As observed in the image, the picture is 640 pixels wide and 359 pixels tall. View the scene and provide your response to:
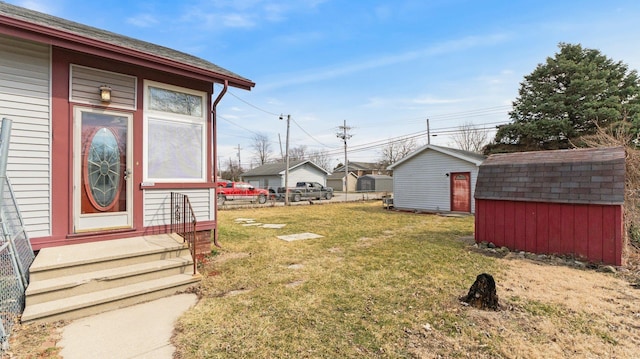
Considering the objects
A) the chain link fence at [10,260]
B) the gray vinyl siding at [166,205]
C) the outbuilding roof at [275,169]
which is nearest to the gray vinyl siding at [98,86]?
the chain link fence at [10,260]

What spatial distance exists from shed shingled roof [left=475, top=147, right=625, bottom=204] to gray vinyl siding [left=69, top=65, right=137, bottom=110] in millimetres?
7211

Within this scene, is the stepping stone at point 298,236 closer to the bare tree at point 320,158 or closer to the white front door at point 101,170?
the white front door at point 101,170

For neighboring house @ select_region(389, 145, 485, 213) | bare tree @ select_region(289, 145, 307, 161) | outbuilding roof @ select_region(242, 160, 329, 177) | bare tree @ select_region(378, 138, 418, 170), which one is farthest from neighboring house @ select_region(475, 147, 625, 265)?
bare tree @ select_region(289, 145, 307, 161)

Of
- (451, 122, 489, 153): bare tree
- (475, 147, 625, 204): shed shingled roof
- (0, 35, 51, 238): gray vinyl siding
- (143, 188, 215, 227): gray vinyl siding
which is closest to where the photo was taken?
(0, 35, 51, 238): gray vinyl siding

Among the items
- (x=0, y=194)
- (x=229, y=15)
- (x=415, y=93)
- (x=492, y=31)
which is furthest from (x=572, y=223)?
(x=415, y=93)

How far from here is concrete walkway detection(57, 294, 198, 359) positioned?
2414mm

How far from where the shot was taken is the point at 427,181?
14.7 meters

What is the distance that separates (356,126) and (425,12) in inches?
1087

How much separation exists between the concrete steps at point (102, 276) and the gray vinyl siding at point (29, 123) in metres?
0.60

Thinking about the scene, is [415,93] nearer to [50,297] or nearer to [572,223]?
[572,223]

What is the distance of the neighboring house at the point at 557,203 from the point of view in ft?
16.5

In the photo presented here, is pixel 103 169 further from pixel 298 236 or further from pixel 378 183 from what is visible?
pixel 378 183

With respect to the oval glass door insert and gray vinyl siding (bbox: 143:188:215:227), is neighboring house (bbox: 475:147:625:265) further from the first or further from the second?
the oval glass door insert

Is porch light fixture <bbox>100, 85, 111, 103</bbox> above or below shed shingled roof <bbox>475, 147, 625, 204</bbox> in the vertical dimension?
above
